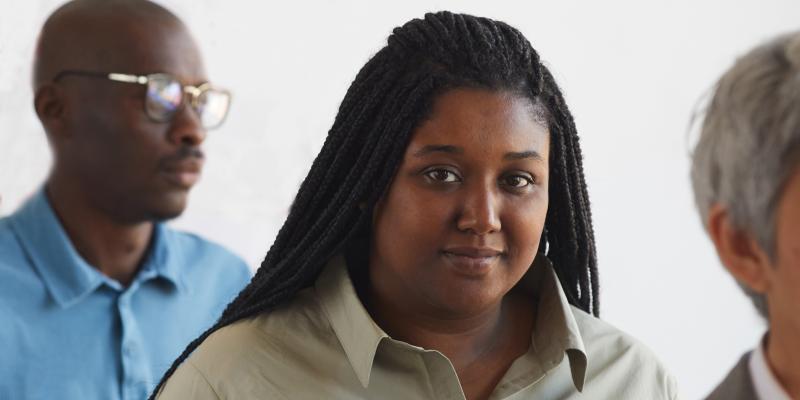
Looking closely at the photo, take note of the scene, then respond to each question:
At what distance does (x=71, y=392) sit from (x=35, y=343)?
145 mm

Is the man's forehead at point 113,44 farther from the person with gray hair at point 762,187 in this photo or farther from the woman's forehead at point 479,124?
the person with gray hair at point 762,187

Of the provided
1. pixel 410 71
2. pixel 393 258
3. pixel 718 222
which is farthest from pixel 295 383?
pixel 718 222

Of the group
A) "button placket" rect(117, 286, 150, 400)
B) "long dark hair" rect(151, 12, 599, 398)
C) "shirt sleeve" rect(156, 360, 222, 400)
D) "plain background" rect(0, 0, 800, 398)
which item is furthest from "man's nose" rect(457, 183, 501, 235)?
"plain background" rect(0, 0, 800, 398)

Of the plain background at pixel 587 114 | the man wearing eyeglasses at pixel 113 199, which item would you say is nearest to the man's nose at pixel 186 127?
the man wearing eyeglasses at pixel 113 199

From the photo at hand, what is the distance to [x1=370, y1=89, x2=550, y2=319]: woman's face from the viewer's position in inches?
75.1

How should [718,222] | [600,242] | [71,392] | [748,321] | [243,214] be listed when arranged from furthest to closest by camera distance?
[748,321] < [600,242] < [243,214] < [71,392] < [718,222]

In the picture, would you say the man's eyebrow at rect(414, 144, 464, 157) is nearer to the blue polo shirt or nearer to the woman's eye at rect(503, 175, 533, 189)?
the woman's eye at rect(503, 175, 533, 189)

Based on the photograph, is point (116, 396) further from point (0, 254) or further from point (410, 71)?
point (410, 71)

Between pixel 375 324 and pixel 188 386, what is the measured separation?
335 mm

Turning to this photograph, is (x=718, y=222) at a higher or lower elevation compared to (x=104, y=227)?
higher

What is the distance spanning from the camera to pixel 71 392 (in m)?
2.83

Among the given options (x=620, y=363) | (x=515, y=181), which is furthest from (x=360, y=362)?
(x=620, y=363)

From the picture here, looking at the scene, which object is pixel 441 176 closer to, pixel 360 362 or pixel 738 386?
pixel 360 362

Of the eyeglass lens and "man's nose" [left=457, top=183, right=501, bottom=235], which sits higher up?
"man's nose" [left=457, top=183, right=501, bottom=235]
